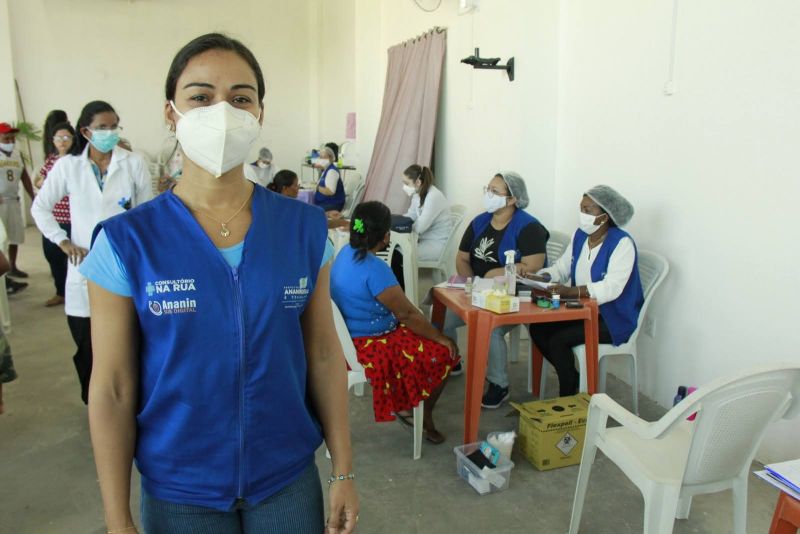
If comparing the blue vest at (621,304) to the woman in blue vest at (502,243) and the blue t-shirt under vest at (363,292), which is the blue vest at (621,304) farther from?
the blue t-shirt under vest at (363,292)

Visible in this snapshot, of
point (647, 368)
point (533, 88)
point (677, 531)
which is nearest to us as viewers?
point (677, 531)

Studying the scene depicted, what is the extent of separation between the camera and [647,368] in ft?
10.9

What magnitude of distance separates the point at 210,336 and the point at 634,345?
2.56 m

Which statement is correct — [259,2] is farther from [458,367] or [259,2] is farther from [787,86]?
[787,86]

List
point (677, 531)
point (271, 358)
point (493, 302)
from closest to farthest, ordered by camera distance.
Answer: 1. point (271, 358)
2. point (677, 531)
3. point (493, 302)

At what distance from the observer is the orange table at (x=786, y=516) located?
1.42 m

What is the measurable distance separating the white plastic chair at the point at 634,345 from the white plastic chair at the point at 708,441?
961 mm

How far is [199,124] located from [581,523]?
197 centimetres

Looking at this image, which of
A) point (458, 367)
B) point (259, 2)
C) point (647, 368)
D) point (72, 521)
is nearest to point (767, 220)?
point (647, 368)

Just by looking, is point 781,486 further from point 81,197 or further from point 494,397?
point 81,197

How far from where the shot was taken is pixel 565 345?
9.71 feet

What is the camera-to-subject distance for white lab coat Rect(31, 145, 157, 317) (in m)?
2.65

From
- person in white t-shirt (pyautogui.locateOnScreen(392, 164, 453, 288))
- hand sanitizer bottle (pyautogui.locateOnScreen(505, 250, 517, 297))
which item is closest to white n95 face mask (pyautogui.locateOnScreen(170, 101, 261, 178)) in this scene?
hand sanitizer bottle (pyautogui.locateOnScreen(505, 250, 517, 297))

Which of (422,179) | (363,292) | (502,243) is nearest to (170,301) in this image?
(363,292)
